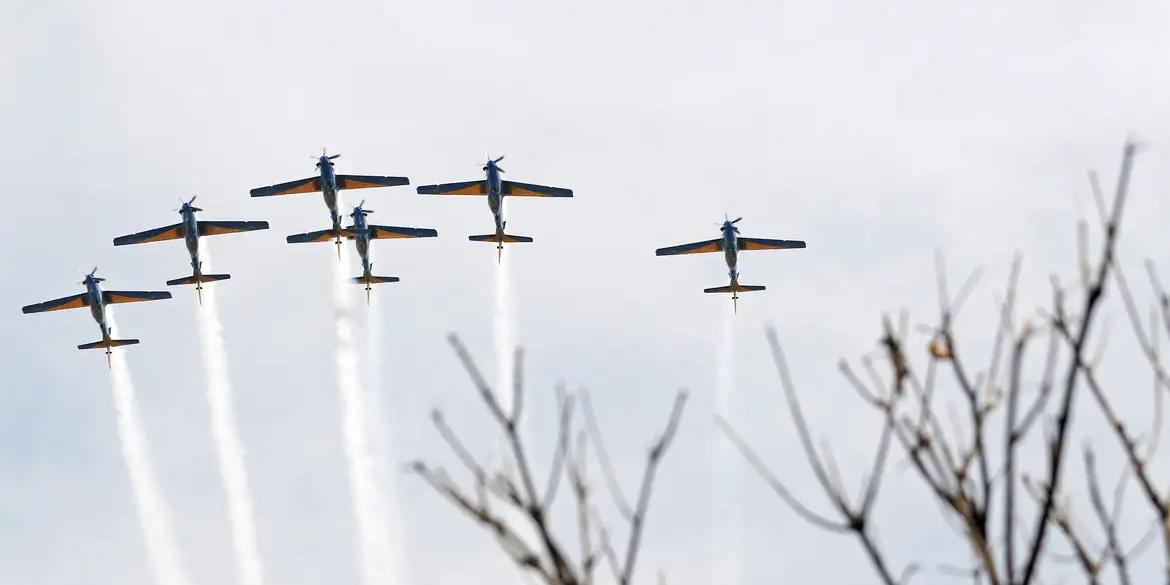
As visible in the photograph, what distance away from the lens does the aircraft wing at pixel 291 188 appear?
450 ft

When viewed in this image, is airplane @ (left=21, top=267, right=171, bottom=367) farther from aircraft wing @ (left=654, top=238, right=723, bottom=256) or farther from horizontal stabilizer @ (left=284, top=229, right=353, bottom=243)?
aircraft wing @ (left=654, top=238, right=723, bottom=256)

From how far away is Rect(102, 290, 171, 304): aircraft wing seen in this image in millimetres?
139625

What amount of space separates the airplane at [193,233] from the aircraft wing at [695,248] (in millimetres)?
33193

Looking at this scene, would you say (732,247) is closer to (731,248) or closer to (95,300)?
(731,248)

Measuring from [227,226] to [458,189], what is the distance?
753 inches

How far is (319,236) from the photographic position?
141 metres

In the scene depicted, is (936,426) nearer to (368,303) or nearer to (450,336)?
(450,336)

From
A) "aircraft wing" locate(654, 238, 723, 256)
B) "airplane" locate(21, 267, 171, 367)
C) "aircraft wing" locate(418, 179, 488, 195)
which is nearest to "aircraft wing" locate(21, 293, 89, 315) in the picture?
"airplane" locate(21, 267, 171, 367)

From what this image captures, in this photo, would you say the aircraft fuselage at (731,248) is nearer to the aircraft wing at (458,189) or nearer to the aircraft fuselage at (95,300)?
the aircraft wing at (458,189)

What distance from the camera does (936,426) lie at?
15.4 metres

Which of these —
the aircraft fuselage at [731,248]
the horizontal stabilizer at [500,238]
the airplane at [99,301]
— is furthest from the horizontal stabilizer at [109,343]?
the aircraft fuselage at [731,248]

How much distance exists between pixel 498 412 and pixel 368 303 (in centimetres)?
13305

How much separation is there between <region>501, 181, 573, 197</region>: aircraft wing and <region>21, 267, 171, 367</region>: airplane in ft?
99.5

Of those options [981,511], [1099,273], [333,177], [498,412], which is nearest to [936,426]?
[981,511]
